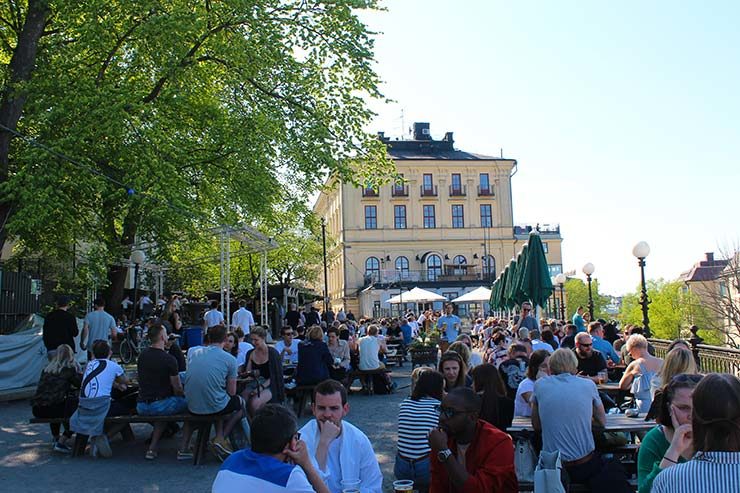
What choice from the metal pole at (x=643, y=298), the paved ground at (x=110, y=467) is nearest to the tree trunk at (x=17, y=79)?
the paved ground at (x=110, y=467)

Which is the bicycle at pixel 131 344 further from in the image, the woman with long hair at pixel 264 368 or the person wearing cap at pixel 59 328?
the woman with long hair at pixel 264 368

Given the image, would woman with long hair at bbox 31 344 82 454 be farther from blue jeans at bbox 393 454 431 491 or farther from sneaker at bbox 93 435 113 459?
blue jeans at bbox 393 454 431 491

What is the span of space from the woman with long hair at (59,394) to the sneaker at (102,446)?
1.54 feet

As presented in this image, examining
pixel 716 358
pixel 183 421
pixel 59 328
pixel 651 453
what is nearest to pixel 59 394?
pixel 183 421

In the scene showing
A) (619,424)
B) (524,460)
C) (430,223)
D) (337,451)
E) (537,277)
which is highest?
(430,223)

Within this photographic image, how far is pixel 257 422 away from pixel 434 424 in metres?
2.20

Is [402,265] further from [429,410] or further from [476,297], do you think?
[429,410]

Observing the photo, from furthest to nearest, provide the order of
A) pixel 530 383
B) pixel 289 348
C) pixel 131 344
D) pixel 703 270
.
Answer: pixel 703 270 → pixel 131 344 → pixel 289 348 → pixel 530 383

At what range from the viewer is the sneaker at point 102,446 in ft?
27.7

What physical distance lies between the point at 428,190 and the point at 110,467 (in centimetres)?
6209

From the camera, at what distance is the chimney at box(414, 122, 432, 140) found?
7375 cm

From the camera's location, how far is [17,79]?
1574 centimetres

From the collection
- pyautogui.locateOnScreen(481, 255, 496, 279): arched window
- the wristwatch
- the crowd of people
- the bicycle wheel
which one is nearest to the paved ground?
the crowd of people

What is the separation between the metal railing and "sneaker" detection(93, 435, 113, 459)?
817cm
